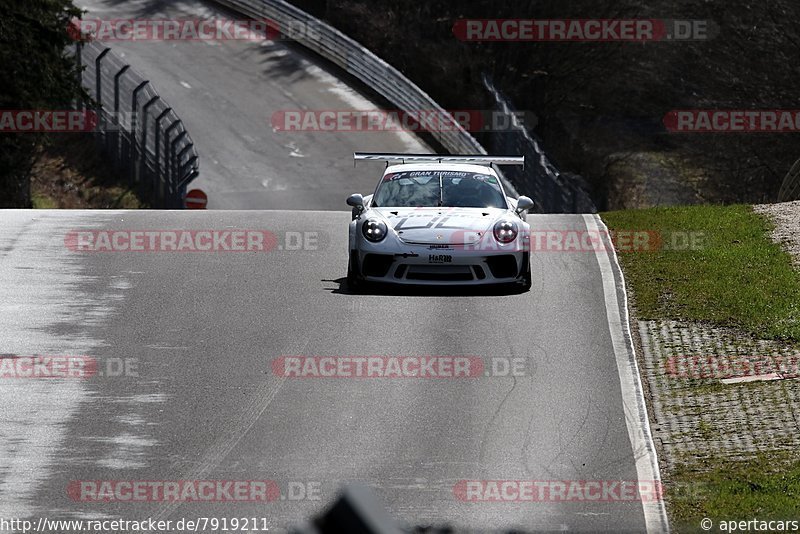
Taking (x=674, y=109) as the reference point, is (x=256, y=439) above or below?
above

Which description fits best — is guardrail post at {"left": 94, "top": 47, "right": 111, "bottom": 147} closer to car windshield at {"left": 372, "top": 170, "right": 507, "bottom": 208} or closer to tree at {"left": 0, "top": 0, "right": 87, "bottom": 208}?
tree at {"left": 0, "top": 0, "right": 87, "bottom": 208}

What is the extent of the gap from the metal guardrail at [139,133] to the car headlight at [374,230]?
17.0 meters

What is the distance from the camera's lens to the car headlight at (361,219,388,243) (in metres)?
14.8

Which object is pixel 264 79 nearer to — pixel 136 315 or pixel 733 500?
pixel 136 315

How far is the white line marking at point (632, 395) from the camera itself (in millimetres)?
9602

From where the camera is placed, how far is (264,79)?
4031 cm

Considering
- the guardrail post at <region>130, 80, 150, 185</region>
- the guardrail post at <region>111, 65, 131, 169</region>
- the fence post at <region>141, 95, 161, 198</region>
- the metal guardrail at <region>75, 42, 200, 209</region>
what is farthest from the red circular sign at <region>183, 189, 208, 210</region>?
the guardrail post at <region>111, 65, 131, 169</region>

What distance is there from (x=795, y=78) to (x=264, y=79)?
16176 mm

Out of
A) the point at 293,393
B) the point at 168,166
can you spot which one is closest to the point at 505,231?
the point at 293,393

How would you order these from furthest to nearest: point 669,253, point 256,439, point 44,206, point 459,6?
1. point 459,6
2. point 44,206
3. point 669,253
4. point 256,439

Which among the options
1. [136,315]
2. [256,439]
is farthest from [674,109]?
[256,439]

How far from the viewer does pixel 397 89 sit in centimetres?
3828

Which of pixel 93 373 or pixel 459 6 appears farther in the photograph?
pixel 459 6

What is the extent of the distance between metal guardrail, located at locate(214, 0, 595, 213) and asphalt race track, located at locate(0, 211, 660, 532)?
12384mm
